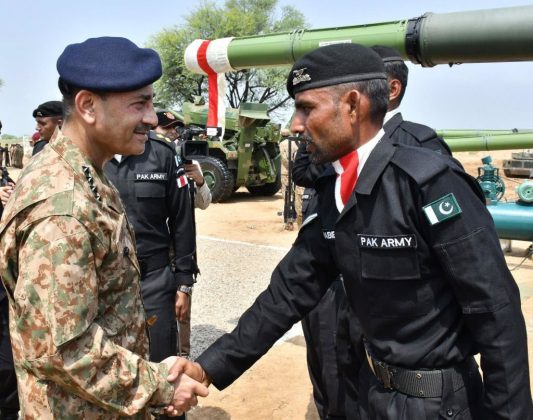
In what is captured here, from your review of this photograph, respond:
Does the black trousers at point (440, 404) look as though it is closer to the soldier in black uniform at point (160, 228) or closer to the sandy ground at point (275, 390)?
the soldier in black uniform at point (160, 228)

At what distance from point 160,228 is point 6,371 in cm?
118

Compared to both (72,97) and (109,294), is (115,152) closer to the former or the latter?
(72,97)

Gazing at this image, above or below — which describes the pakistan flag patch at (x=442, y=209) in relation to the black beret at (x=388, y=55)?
below

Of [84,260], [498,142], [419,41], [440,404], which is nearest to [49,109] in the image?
[419,41]

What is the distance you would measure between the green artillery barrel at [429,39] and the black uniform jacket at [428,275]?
68.9 inches

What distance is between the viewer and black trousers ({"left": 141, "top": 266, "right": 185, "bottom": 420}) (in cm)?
334

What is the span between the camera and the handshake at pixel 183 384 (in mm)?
2020

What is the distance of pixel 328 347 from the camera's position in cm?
322

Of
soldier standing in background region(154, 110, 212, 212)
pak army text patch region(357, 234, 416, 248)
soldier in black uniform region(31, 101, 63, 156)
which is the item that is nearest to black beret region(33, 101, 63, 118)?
soldier in black uniform region(31, 101, 63, 156)

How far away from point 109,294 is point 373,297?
878 mm

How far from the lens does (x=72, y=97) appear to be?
1859 millimetres

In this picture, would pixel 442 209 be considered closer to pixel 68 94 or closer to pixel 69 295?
pixel 69 295

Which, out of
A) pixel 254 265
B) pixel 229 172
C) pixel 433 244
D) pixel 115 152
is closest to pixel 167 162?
pixel 115 152

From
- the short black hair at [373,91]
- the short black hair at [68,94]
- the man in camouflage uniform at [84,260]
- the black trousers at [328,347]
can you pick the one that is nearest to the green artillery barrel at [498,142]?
the black trousers at [328,347]
